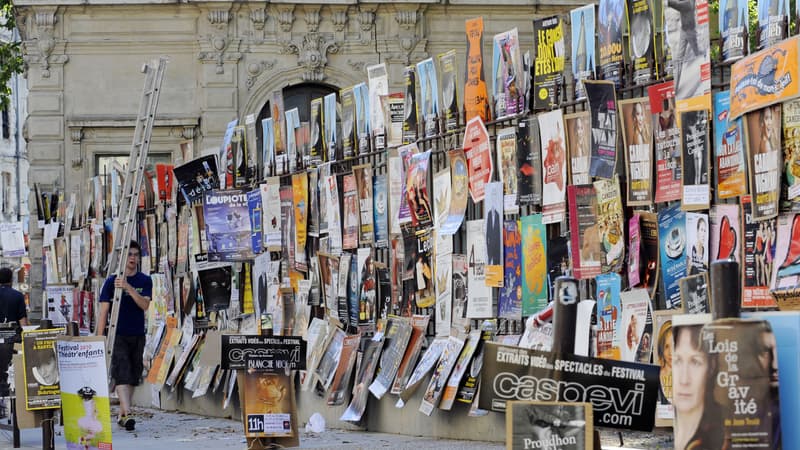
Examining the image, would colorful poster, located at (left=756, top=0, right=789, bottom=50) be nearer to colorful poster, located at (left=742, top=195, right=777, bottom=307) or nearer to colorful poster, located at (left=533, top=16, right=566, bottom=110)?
colorful poster, located at (left=742, top=195, right=777, bottom=307)

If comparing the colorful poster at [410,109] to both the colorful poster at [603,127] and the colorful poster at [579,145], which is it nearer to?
the colorful poster at [579,145]

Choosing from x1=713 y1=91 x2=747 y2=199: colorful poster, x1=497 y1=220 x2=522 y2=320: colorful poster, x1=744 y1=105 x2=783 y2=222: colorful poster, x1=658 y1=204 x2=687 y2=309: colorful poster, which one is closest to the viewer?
x1=744 y1=105 x2=783 y2=222: colorful poster

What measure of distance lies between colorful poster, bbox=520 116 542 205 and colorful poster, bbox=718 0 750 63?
223cm

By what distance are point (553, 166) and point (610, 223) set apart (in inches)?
34.3

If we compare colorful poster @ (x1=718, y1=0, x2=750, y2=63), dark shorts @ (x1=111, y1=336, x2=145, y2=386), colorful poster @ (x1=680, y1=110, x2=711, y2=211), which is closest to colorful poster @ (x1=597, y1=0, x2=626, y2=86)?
colorful poster @ (x1=680, y1=110, x2=711, y2=211)

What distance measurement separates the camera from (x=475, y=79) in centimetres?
1206

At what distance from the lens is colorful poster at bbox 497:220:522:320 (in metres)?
11.2

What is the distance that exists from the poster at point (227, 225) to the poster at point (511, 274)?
5.77 m

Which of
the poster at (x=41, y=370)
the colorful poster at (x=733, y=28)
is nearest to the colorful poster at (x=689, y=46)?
the colorful poster at (x=733, y=28)

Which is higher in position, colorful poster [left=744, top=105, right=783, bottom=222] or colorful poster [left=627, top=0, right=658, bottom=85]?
colorful poster [left=627, top=0, right=658, bottom=85]

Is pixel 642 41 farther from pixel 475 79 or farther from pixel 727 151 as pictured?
pixel 475 79

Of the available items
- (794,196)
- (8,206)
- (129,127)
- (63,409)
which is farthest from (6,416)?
(8,206)

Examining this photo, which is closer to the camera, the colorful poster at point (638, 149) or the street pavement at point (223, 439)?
the colorful poster at point (638, 149)

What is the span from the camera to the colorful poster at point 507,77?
1139 cm
